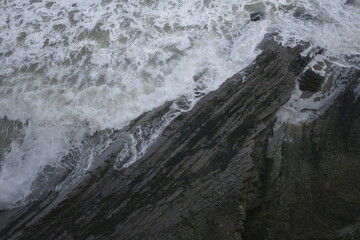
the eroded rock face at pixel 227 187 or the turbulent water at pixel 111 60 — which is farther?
the turbulent water at pixel 111 60

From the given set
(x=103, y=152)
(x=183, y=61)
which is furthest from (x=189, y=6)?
(x=103, y=152)

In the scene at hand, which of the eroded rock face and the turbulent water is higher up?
the turbulent water

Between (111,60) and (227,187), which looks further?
(111,60)

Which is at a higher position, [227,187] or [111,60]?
[111,60]

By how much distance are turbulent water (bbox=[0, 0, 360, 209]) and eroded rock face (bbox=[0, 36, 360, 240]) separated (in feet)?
1.93

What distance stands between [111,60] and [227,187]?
5238 millimetres

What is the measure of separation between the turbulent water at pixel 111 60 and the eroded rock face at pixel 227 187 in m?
0.59

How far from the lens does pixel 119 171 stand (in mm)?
6805

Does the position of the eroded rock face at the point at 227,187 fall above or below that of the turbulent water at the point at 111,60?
below

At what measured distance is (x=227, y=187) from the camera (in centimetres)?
601

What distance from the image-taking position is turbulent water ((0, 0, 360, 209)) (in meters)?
7.43

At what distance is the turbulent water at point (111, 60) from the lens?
7434 mm

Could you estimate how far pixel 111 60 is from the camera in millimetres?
9242

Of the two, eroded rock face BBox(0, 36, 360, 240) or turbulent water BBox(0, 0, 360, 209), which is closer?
eroded rock face BBox(0, 36, 360, 240)
